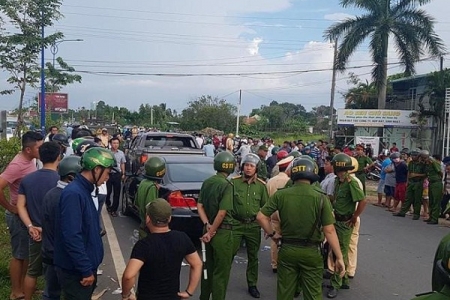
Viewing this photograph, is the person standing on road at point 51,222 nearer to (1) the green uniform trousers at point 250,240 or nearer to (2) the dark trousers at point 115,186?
(1) the green uniform trousers at point 250,240

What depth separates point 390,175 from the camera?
1415cm

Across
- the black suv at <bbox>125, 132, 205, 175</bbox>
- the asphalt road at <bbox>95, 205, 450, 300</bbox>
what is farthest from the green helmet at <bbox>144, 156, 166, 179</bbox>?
the black suv at <bbox>125, 132, 205, 175</bbox>

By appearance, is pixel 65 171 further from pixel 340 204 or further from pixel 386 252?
pixel 386 252

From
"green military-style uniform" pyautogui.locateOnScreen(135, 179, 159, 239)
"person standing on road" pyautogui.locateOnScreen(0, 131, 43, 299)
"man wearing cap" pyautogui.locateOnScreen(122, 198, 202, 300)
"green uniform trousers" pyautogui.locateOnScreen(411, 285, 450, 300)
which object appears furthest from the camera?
"green military-style uniform" pyautogui.locateOnScreen(135, 179, 159, 239)

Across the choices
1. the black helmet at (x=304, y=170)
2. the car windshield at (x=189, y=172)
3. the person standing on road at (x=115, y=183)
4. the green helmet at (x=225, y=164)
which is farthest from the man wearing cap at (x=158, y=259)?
the person standing on road at (x=115, y=183)

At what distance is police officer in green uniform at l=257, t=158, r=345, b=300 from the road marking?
254 cm

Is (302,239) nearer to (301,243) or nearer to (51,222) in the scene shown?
(301,243)

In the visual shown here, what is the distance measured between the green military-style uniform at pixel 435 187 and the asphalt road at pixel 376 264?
529mm

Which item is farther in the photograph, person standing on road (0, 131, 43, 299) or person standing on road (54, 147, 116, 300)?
person standing on road (0, 131, 43, 299)

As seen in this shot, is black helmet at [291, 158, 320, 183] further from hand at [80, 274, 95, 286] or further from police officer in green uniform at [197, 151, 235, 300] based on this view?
hand at [80, 274, 95, 286]

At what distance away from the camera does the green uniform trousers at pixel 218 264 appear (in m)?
5.43

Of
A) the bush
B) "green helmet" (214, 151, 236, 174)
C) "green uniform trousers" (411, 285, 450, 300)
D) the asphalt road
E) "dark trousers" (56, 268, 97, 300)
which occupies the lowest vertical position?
the asphalt road

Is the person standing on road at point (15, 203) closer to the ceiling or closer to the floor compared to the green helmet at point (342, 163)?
closer to the floor

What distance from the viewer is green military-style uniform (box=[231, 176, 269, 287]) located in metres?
5.79
